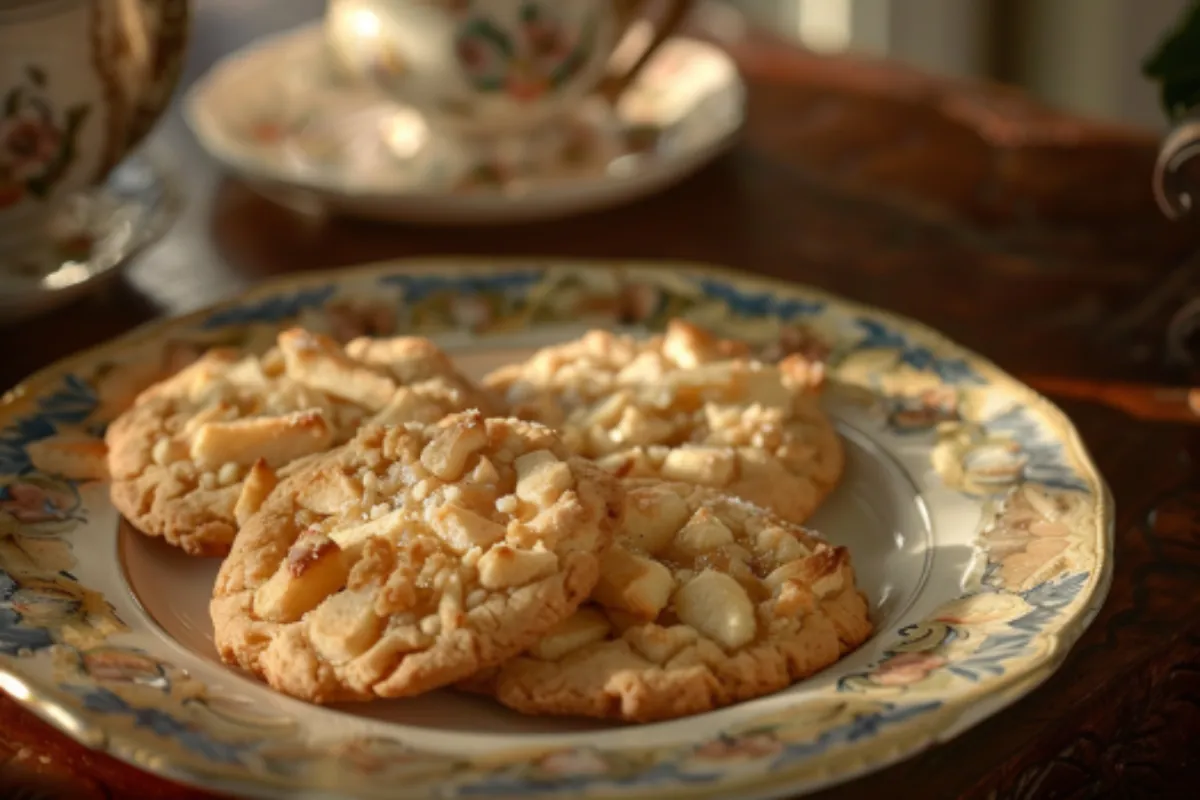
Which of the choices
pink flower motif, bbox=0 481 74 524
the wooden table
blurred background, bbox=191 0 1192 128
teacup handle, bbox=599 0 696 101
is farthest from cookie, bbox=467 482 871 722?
blurred background, bbox=191 0 1192 128

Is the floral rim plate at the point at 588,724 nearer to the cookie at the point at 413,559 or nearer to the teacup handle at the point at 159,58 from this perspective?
the cookie at the point at 413,559

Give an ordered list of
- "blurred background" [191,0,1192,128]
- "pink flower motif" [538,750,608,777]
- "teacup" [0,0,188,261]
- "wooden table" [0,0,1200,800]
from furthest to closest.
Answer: "blurred background" [191,0,1192,128], "teacup" [0,0,188,261], "wooden table" [0,0,1200,800], "pink flower motif" [538,750,608,777]

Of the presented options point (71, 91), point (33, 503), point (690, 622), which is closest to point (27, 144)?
point (71, 91)

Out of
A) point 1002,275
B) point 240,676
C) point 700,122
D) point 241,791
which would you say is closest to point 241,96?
point 700,122

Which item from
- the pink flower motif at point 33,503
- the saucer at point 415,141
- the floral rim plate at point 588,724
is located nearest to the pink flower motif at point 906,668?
the floral rim plate at point 588,724

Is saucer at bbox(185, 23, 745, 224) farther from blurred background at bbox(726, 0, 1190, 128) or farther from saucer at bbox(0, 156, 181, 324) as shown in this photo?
blurred background at bbox(726, 0, 1190, 128)

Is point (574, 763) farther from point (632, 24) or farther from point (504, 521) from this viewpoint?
point (632, 24)

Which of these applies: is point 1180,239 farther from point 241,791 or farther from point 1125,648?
point 241,791
